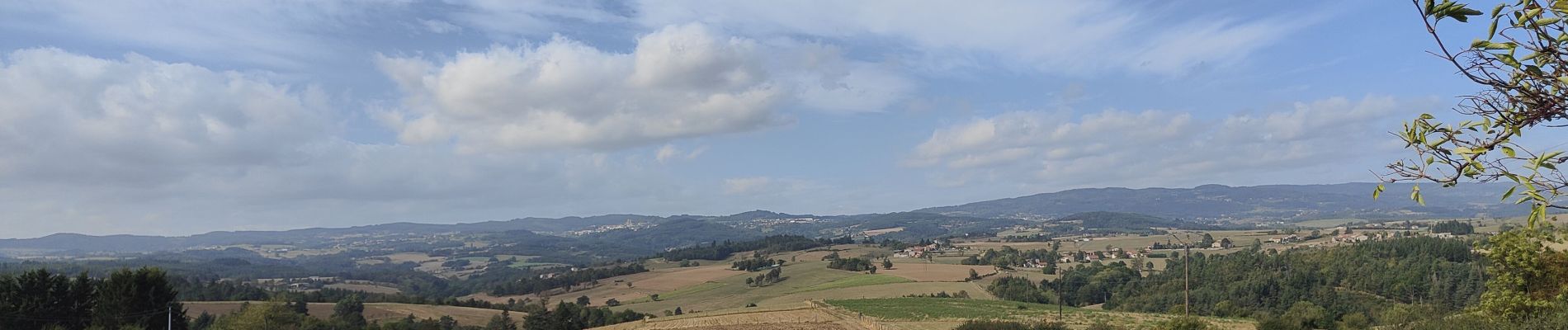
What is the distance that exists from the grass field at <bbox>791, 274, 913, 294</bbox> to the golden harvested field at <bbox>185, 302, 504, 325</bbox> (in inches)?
1687

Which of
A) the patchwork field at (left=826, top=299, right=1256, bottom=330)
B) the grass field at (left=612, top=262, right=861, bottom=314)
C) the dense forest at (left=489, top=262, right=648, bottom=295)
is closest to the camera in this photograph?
the patchwork field at (left=826, top=299, right=1256, bottom=330)

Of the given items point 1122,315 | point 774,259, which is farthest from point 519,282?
point 1122,315

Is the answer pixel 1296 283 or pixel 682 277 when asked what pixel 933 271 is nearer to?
pixel 682 277

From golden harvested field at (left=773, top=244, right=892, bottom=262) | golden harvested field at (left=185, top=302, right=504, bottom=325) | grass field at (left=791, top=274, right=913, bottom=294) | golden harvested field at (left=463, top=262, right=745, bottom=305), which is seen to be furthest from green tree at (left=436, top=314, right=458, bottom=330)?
golden harvested field at (left=773, top=244, right=892, bottom=262)

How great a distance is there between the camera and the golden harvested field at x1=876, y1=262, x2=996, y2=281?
124419 millimetres

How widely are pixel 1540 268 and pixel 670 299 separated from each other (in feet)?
328

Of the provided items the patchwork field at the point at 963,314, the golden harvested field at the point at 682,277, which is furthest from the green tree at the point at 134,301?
the golden harvested field at the point at 682,277

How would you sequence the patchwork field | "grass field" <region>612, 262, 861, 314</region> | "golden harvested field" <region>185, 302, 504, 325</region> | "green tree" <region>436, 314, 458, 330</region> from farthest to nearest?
1. "grass field" <region>612, 262, 861, 314</region>
2. "golden harvested field" <region>185, 302, 504, 325</region>
3. "green tree" <region>436, 314, 458, 330</region>
4. the patchwork field

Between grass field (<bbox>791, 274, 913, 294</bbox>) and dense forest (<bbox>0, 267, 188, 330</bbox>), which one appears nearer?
dense forest (<bbox>0, 267, 188, 330</bbox>)

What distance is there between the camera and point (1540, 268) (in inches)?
1241

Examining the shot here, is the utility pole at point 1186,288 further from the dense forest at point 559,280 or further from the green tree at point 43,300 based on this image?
the dense forest at point 559,280

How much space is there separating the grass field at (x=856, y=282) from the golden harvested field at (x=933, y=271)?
2.91m

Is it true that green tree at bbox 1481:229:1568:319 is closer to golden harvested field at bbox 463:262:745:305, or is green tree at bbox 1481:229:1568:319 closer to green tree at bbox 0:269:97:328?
green tree at bbox 0:269:97:328

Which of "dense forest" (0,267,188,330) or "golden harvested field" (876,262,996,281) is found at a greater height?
"dense forest" (0,267,188,330)
